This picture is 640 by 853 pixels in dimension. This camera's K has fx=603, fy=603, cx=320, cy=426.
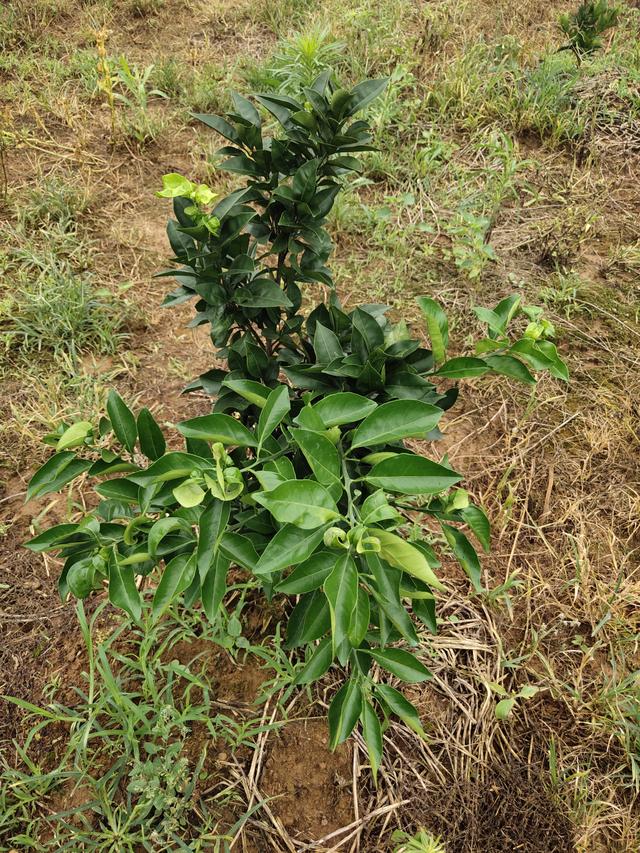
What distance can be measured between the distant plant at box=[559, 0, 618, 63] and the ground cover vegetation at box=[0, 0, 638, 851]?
2 cm

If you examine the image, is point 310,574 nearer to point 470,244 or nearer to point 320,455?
point 320,455

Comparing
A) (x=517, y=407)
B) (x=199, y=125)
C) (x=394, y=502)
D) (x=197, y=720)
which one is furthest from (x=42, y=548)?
(x=199, y=125)

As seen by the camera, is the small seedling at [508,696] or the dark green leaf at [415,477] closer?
the dark green leaf at [415,477]

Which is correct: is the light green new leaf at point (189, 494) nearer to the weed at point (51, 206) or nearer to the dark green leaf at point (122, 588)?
the dark green leaf at point (122, 588)

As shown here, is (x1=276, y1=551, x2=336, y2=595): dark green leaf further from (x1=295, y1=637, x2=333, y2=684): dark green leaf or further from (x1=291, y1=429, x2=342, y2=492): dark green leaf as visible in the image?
(x1=295, y1=637, x2=333, y2=684): dark green leaf

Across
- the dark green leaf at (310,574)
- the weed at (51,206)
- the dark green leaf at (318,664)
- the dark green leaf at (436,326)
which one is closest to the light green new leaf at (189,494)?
the dark green leaf at (310,574)

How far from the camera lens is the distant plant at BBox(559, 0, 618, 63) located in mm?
3279

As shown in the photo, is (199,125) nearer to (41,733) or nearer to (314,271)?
(314,271)

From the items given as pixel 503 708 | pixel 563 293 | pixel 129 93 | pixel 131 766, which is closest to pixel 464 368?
pixel 503 708

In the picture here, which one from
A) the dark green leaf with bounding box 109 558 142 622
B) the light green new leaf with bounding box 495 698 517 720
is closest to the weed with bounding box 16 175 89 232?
the dark green leaf with bounding box 109 558 142 622

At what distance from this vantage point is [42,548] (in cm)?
116

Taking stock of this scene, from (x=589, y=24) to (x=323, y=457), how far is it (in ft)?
11.9

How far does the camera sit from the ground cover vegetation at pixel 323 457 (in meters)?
1.16

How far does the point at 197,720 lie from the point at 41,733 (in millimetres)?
439
